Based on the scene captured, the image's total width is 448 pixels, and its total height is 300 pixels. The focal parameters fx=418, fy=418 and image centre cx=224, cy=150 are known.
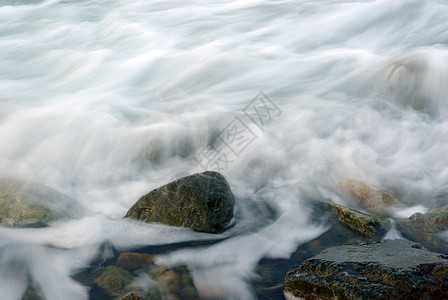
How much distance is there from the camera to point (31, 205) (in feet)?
12.3

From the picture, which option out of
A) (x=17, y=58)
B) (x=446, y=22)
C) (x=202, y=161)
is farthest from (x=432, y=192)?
(x=17, y=58)

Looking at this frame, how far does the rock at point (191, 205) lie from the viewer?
344cm

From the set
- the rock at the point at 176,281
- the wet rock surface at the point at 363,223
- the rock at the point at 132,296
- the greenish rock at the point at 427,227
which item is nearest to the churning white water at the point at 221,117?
the rock at the point at 176,281

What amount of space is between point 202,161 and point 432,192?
7.80ft

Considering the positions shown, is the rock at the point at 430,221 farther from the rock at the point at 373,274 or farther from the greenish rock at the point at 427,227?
the rock at the point at 373,274

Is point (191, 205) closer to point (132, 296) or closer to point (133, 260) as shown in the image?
point (133, 260)

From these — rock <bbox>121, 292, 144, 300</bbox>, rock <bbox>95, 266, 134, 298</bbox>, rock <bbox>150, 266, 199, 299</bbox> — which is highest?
rock <bbox>121, 292, 144, 300</bbox>

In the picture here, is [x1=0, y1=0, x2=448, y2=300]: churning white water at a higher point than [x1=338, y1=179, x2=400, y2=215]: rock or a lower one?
higher

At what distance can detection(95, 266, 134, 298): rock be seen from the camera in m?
2.90

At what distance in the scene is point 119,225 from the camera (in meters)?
3.65

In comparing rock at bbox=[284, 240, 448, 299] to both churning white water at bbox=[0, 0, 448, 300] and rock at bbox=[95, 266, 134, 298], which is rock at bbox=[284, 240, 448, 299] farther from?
rock at bbox=[95, 266, 134, 298]

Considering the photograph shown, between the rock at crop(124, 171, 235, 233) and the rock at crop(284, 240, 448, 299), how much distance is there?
36.6 inches

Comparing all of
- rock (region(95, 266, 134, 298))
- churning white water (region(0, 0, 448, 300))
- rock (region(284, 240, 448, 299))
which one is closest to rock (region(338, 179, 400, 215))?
churning white water (region(0, 0, 448, 300))

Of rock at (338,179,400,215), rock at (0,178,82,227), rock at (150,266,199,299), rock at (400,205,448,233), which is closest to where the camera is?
rock at (150,266,199,299)
